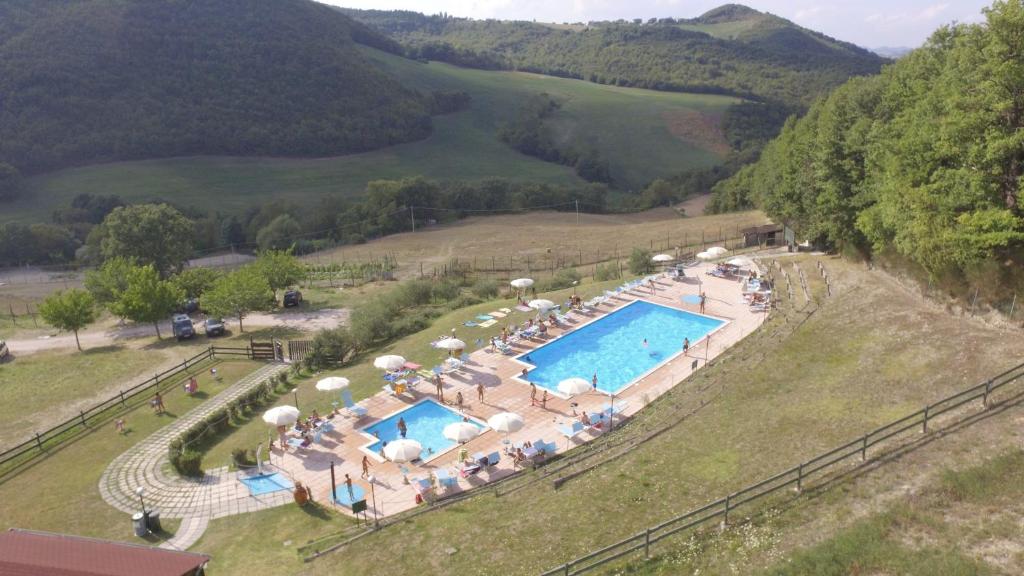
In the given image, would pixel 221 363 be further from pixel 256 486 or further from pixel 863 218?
pixel 863 218

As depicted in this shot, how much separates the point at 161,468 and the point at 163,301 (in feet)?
65.2

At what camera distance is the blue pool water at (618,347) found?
1220 inches

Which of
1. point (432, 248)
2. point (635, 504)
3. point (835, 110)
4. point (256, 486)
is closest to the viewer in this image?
point (635, 504)

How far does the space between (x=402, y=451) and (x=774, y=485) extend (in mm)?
11905

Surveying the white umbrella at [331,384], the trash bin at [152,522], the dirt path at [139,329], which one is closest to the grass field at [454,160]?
the dirt path at [139,329]

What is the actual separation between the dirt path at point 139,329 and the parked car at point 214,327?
1.37m

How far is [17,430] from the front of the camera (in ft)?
94.4

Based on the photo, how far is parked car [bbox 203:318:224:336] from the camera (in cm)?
4181

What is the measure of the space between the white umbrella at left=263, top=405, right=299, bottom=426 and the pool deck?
45.9 inches

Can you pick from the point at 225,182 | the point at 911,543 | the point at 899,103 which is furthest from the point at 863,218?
the point at 225,182

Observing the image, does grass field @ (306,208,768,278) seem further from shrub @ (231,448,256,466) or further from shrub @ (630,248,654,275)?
shrub @ (231,448,256,466)

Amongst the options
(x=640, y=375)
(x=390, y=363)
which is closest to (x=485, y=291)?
(x=390, y=363)

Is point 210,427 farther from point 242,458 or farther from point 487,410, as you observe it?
point 487,410

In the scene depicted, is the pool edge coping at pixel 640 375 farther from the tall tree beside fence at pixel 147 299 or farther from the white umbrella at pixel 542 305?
the tall tree beside fence at pixel 147 299
